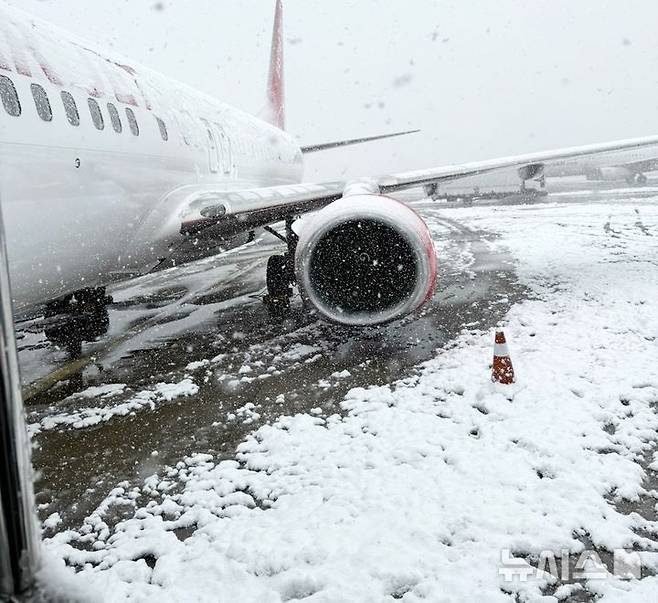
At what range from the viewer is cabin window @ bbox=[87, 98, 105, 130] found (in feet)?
15.3

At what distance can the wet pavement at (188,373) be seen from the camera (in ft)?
12.9

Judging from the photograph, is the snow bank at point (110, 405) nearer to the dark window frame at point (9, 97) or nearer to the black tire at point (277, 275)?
the dark window frame at point (9, 97)

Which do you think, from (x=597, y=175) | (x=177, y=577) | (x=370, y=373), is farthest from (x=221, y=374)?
(x=597, y=175)

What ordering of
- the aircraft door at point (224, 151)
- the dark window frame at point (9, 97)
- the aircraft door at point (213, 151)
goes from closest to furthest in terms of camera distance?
the dark window frame at point (9, 97)
the aircraft door at point (213, 151)
the aircraft door at point (224, 151)

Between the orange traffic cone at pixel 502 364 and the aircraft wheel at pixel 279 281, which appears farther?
the aircraft wheel at pixel 279 281

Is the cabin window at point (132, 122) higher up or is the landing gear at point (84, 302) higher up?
the cabin window at point (132, 122)

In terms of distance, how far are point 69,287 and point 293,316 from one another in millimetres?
3381

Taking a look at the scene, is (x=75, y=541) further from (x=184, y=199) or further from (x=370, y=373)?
(x=184, y=199)

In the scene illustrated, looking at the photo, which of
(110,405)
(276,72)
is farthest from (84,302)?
(276,72)

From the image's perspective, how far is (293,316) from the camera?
7691mm

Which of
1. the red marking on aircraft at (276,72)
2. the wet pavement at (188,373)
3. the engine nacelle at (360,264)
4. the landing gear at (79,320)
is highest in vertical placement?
the red marking on aircraft at (276,72)

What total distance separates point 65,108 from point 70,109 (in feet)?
0.21

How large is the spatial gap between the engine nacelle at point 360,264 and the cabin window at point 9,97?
9.07 ft

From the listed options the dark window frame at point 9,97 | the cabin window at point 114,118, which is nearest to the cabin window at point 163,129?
the cabin window at point 114,118
